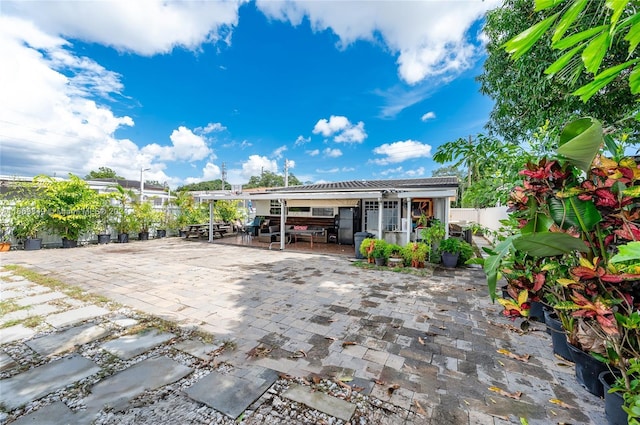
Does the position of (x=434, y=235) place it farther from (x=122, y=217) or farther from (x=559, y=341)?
(x=122, y=217)

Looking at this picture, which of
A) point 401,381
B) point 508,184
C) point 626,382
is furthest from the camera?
point 508,184

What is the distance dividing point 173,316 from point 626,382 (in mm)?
5209

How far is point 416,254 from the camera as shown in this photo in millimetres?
7773

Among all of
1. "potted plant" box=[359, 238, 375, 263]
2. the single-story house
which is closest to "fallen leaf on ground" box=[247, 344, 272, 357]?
"potted plant" box=[359, 238, 375, 263]

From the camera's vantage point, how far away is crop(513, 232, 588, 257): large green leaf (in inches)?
71.6

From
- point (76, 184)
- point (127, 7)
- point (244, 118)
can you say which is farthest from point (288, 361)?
point (244, 118)

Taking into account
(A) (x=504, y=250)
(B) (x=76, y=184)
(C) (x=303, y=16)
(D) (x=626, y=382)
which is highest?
(C) (x=303, y=16)

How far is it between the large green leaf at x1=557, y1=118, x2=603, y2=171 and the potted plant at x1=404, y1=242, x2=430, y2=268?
6.18 meters

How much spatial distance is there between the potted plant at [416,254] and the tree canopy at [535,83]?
400cm

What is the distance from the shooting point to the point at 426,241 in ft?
27.7

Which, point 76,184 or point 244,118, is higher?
point 244,118

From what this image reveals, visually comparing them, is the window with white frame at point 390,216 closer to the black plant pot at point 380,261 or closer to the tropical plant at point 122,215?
the black plant pot at point 380,261

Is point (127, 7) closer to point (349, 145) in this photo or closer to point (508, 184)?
point (508, 184)

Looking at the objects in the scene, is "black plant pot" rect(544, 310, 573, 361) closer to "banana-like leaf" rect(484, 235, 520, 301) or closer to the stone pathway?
the stone pathway
